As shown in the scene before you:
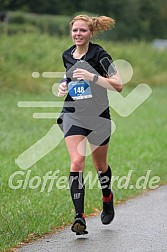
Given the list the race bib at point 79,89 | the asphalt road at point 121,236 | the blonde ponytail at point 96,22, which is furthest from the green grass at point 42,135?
the blonde ponytail at point 96,22

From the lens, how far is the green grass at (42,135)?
8062mm

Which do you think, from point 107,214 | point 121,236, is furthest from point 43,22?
point 121,236

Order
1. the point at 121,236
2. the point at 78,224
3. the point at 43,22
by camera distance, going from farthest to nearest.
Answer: the point at 43,22 → the point at 121,236 → the point at 78,224

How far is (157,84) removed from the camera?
37.4 metres

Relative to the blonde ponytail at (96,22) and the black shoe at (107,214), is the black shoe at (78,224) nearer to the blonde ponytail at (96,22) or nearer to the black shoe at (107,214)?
the black shoe at (107,214)

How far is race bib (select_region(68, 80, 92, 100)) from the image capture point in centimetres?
701

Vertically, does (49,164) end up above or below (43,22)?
above

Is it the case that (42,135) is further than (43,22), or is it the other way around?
(43,22)

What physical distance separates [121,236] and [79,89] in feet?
4.93

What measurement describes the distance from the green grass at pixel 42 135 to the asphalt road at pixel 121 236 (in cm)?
27

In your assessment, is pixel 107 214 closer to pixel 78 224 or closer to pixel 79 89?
pixel 78 224

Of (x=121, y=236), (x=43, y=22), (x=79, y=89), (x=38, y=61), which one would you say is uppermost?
(x=79, y=89)

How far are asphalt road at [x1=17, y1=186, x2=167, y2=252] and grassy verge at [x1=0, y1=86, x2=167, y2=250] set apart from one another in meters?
0.26

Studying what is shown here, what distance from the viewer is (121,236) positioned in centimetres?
731
